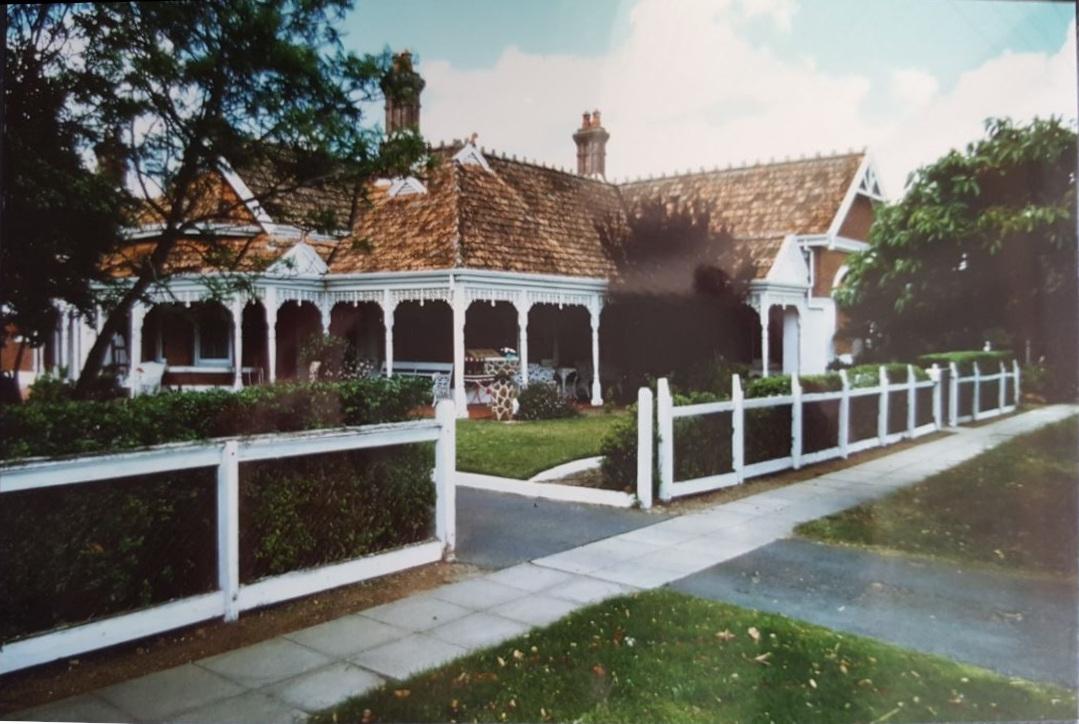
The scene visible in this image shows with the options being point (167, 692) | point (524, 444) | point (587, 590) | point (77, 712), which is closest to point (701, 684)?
point (587, 590)

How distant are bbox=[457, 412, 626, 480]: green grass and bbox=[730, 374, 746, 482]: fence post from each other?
118 cm

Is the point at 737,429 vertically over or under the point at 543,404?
under

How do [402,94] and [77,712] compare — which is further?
[402,94]

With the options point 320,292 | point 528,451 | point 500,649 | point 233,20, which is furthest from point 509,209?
point 500,649

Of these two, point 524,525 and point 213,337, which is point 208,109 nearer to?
point 213,337

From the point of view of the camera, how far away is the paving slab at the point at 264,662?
12.5 feet

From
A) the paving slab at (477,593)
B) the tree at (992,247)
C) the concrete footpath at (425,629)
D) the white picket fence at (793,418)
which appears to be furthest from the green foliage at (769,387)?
the paving slab at (477,593)

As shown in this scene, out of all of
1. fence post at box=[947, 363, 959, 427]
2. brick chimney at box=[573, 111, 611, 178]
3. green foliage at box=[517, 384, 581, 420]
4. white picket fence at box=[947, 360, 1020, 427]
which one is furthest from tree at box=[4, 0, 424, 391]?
fence post at box=[947, 363, 959, 427]

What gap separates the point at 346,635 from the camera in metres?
4.35

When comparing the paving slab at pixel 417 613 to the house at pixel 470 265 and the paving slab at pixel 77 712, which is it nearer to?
the paving slab at pixel 77 712

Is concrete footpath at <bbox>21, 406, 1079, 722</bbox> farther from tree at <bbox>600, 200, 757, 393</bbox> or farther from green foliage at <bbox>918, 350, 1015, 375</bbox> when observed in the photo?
tree at <bbox>600, 200, 757, 393</bbox>

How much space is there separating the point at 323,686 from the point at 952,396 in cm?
1152

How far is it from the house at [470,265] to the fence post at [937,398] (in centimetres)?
158

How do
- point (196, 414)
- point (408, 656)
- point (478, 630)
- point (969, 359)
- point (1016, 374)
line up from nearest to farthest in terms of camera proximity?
point (408, 656)
point (478, 630)
point (196, 414)
point (1016, 374)
point (969, 359)
